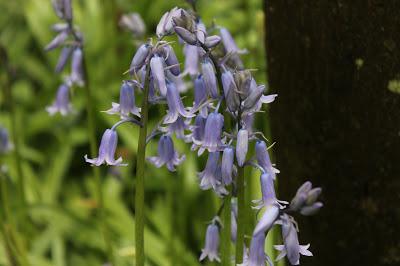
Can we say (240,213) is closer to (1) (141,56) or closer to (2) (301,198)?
(2) (301,198)

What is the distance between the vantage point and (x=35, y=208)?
491cm

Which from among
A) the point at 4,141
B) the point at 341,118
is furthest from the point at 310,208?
the point at 4,141

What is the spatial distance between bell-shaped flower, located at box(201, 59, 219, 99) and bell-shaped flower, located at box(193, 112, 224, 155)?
104 mm

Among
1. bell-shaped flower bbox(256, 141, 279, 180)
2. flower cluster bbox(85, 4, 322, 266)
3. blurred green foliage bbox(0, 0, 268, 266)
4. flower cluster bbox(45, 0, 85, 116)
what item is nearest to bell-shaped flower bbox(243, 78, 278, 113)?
flower cluster bbox(85, 4, 322, 266)

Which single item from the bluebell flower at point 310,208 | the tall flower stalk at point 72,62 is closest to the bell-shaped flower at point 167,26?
the bluebell flower at point 310,208

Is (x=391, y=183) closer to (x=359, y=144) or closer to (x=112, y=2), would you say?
(x=359, y=144)

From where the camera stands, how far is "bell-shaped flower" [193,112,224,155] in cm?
234

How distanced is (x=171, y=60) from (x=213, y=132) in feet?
0.99

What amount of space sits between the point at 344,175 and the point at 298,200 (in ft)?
3.50

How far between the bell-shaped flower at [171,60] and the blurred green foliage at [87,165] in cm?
188

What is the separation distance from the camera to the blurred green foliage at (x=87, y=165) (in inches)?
191

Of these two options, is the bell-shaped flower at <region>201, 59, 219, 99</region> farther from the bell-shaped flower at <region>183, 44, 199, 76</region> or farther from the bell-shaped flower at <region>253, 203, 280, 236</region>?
the bell-shaped flower at <region>183, 44, 199, 76</region>

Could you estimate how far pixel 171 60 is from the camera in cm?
242

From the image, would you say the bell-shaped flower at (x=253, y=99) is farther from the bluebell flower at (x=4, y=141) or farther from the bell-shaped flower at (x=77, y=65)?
the bluebell flower at (x=4, y=141)
